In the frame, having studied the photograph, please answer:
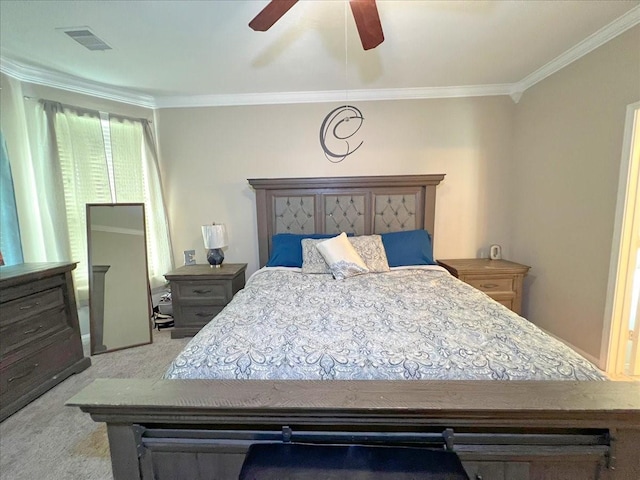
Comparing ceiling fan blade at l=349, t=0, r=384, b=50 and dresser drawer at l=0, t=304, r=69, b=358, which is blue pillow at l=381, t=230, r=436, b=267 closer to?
ceiling fan blade at l=349, t=0, r=384, b=50

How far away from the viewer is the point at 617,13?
6.62 feet

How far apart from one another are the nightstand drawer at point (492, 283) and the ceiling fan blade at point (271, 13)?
9.06 ft

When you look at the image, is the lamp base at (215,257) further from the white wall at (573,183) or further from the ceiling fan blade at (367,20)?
the white wall at (573,183)

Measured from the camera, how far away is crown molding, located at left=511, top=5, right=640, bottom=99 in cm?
205

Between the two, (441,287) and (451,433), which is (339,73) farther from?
(451,433)

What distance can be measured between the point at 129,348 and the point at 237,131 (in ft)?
8.51

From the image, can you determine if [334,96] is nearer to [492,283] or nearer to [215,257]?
[215,257]

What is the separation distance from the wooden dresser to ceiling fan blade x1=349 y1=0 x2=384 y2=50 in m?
2.75

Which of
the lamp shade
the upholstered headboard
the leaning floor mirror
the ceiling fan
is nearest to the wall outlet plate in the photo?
the lamp shade

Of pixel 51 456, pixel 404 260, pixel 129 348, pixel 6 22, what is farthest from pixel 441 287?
pixel 6 22

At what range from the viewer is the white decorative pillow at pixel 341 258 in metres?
2.63

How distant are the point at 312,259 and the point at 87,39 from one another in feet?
8.06

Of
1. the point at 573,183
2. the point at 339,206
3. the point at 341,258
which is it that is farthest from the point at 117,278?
the point at 573,183

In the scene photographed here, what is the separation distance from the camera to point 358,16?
59.4 inches
